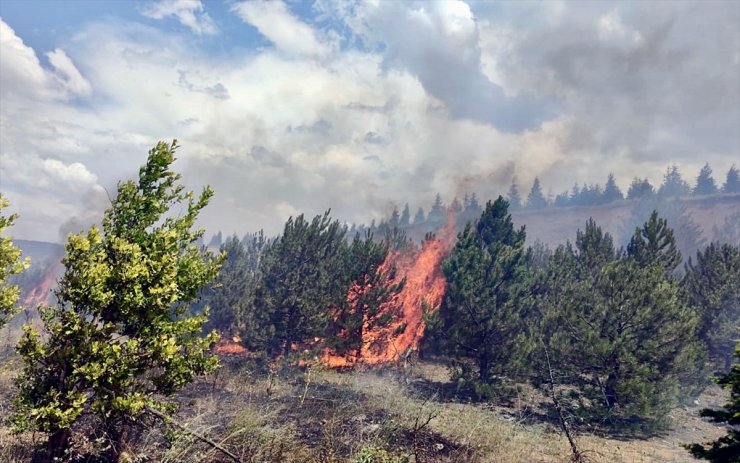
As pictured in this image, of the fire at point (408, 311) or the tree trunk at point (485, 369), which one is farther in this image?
the fire at point (408, 311)

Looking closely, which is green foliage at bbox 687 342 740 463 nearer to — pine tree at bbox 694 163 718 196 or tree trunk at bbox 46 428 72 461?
tree trunk at bbox 46 428 72 461

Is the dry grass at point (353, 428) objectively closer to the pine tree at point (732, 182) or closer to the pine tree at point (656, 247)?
the pine tree at point (656, 247)

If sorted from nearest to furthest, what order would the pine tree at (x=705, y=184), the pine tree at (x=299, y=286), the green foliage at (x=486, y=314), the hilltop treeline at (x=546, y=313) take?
1. the hilltop treeline at (x=546, y=313)
2. the green foliage at (x=486, y=314)
3. the pine tree at (x=299, y=286)
4. the pine tree at (x=705, y=184)

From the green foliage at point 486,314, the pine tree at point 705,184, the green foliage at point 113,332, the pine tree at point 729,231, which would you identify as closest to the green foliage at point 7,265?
the green foliage at point 113,332

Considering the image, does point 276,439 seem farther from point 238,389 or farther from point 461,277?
point 461,277

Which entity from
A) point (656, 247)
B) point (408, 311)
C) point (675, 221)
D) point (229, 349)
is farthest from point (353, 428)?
point (675, 221)

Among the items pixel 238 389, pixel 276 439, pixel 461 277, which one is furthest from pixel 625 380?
pixel 238 389

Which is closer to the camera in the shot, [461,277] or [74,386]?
[74,386]

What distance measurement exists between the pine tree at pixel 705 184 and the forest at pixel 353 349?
129 metres

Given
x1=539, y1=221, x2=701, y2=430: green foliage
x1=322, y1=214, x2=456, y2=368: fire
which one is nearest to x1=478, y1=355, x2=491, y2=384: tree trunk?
x1=539, y1=221, x2=701, y2=430: green foliage

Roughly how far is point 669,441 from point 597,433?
3978mm

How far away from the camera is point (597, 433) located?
2138 centimetres

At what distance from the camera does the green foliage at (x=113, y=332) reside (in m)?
9.34

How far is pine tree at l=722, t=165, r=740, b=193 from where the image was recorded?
12744 cm
